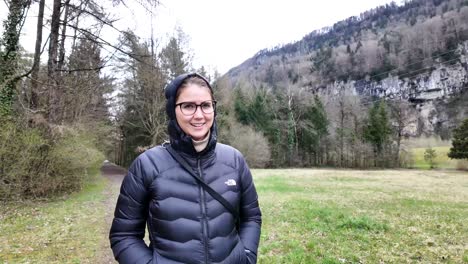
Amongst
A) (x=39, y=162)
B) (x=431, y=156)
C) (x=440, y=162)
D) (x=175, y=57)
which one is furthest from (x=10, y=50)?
(x=440, y=162)

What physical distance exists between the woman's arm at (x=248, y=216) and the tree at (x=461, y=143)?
Answer: 52.8m

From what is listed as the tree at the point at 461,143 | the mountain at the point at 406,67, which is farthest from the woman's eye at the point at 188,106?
the mountain at the point at 406,67

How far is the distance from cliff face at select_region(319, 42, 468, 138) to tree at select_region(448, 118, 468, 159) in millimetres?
57202

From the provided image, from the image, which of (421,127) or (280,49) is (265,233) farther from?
(280,49)

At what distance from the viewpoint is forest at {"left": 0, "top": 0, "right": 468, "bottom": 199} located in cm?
1102

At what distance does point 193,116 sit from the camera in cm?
221

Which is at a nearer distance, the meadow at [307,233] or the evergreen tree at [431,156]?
the meadow at [307,233]

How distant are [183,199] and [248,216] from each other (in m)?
0.62

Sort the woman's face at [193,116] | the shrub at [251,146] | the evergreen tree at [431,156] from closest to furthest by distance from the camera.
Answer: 1. the woman's face at [193,116]
2. the shrub at [251,146]
3. the evergreen tree at [431,156]

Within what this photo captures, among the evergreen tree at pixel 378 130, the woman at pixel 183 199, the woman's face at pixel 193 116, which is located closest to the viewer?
the woman at pixel 183 199

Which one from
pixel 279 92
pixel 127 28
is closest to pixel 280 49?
pixel 279 92

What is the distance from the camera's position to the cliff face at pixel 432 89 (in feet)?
349

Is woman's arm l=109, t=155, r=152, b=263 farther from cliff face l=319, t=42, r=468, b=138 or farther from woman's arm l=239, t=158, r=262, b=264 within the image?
cliff face l=319, t=42, r=468, b=138

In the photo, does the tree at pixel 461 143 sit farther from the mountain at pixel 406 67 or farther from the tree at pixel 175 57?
the mountain at pixel 406 67
